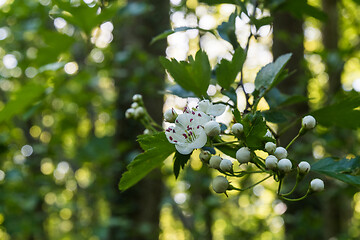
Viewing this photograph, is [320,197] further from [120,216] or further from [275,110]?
[275,110]

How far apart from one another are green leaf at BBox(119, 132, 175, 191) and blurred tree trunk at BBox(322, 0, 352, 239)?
0.85 meters

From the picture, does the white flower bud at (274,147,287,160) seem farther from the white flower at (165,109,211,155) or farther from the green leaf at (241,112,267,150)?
the white flower at (165,109,211,155)

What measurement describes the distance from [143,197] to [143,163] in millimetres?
1952

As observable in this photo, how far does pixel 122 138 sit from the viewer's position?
2730 mm

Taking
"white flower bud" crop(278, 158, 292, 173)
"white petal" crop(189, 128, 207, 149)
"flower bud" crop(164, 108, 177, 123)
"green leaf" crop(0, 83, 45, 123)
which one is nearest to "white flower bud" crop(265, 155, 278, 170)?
"white flower bud" crop(278, 158, 292, 173)

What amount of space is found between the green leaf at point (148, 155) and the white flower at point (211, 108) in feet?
0.31

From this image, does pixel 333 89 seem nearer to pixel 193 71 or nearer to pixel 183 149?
pixel 193 71

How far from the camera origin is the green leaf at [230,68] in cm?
88

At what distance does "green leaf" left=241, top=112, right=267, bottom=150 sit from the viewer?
0.69 metres

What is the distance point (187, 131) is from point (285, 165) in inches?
7.6

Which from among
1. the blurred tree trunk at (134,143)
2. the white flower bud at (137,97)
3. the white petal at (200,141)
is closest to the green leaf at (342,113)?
the white petal at (200,141)

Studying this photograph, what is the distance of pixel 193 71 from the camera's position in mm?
880

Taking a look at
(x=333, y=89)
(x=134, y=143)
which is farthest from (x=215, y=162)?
(x=134, y=143)

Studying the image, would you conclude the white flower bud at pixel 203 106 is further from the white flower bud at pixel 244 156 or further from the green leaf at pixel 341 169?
the green leaf at pixel 341 169
